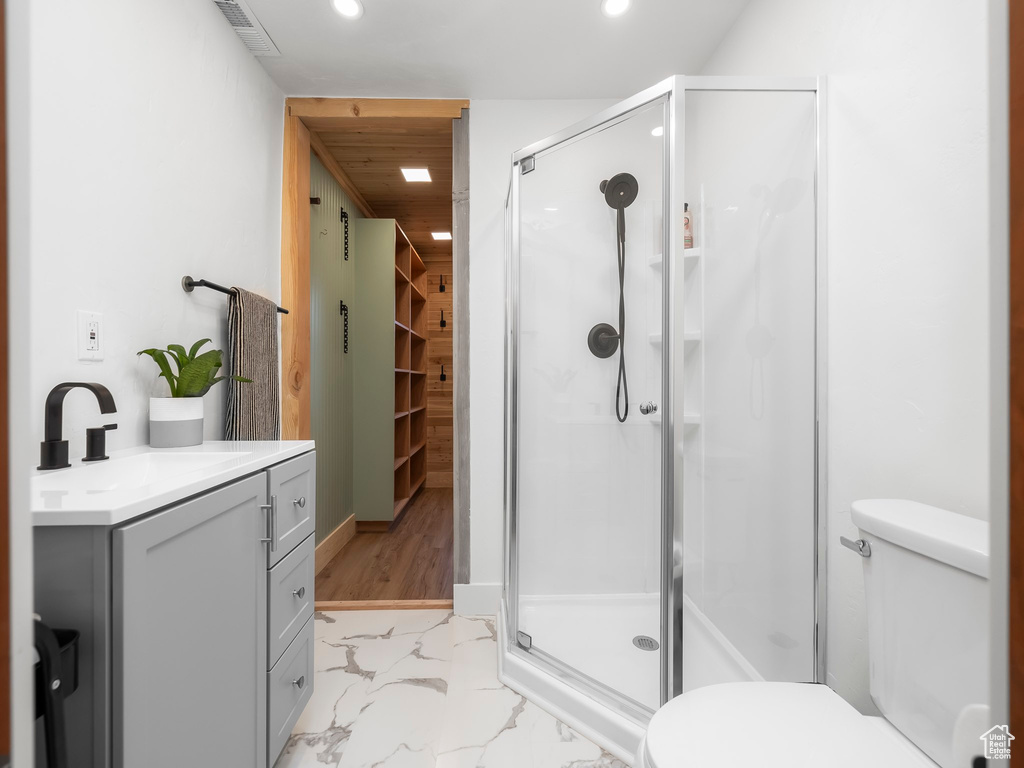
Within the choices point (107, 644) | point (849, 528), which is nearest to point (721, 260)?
point (849, 528)

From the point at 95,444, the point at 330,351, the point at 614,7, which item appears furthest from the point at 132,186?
the point at 330,351

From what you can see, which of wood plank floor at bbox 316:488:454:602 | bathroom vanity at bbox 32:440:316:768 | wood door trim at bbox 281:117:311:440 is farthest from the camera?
wood plank floor at bbox 316:488:454:602

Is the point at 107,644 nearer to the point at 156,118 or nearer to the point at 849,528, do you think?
the point at 156,118

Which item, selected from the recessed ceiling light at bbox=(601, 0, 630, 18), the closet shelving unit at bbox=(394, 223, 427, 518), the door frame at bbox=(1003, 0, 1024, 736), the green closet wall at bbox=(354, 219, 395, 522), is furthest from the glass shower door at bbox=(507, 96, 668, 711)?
the closet shelving unit at bbox=(394, 223, 427, 518)

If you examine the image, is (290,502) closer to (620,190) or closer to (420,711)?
(420,711)

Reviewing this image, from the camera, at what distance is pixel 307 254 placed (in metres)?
2.50

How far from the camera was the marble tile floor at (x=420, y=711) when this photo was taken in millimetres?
1436

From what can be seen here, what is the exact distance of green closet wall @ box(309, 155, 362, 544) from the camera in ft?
9.17

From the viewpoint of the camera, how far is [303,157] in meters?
2.44

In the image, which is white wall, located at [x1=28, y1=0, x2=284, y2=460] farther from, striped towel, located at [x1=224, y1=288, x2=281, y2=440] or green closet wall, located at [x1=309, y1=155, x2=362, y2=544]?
green closet wall, located at [x1=309, y1=155, x2=362, y2=544]

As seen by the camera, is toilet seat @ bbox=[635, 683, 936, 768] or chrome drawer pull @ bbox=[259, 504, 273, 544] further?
chrome drawer pull @ bbox=[259, 504, 273, 544]

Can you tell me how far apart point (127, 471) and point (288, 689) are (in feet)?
2.38

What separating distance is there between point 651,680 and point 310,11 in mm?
2552

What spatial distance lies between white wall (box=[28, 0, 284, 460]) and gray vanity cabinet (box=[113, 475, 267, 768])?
422mm
